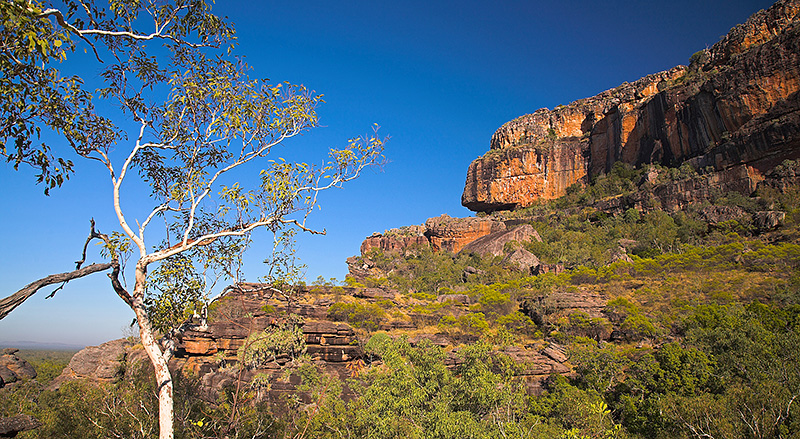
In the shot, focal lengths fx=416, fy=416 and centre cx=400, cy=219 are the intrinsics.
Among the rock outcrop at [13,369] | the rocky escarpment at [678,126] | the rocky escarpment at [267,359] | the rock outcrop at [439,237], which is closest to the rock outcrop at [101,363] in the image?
the rocky escarpment at [267,359]

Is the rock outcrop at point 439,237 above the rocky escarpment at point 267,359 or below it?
above

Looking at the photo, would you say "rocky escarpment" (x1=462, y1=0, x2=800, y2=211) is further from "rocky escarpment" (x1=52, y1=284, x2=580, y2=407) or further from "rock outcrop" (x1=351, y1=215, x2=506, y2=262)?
"rocky escarpment" (x1=52, y1=284, x2=580, y2=407)

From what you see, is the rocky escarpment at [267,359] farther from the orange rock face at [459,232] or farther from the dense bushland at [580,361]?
the orange rock face at [459,232]

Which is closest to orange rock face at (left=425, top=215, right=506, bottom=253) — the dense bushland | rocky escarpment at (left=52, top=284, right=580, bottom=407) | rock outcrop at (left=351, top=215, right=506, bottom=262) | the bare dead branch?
rock outcrop at (left=351, top=215, right=506, bottom=262)

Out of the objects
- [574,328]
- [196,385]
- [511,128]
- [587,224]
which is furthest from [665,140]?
[196,385]

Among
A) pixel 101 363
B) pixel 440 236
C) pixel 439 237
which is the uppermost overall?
pixel 440 236

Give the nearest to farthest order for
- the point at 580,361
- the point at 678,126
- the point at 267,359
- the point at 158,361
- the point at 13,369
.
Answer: the point at 158,361, the point at 267,359, the point at 580,361, the point at 13,369, the point at 678,126

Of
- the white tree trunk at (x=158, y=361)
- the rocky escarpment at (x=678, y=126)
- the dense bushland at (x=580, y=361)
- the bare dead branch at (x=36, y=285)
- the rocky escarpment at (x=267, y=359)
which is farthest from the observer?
the rocky escarpment at (x=678, y=126)

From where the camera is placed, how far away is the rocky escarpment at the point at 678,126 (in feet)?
133

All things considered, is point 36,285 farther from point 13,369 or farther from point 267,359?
point 13,369

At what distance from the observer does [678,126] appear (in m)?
A: 51.3

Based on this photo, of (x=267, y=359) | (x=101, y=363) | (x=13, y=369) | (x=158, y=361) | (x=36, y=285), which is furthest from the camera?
(x=13, y=369)

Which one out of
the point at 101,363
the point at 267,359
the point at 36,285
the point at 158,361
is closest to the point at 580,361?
the point at 267,359

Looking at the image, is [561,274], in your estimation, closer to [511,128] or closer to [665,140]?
[665,140]
